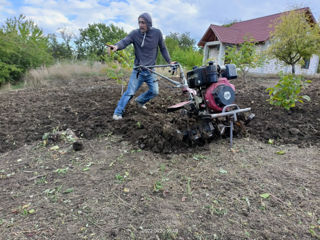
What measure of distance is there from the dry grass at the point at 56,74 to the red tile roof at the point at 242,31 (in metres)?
11.9

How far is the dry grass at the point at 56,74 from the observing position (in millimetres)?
9453

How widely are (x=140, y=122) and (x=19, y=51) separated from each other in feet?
34.6

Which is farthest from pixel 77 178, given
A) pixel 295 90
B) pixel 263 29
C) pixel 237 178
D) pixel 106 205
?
pixel 263 29

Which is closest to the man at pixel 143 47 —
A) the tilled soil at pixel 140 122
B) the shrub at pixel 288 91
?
the tilled soil at pixel 140 122

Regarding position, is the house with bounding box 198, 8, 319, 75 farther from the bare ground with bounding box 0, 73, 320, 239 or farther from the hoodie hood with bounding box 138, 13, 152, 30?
the bare ground with bounding box 0, 73, 320, 239

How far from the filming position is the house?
1745cm

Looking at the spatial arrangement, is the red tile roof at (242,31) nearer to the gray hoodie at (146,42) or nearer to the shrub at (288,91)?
the shrub at (288,91)

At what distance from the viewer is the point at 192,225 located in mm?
1687

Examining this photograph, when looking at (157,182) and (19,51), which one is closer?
(157,182)

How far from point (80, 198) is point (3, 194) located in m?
0.81

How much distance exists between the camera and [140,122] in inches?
140


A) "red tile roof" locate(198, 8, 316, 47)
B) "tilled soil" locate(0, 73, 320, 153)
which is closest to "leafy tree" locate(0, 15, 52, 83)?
"tilled soil" locate(0, 73, 320, 153)

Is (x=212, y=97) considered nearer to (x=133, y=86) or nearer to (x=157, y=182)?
(x=157, y=182)

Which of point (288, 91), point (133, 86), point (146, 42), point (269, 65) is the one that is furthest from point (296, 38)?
point (133, 86)
